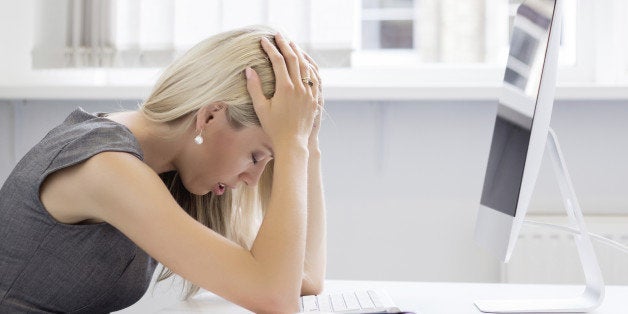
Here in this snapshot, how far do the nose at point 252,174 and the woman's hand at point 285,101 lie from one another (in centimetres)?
11

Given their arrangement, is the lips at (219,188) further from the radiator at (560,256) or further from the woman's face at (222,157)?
the radiator at (560,256)

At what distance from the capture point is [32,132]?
2.37m

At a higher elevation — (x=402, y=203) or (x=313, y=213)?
(x=313, y=213)

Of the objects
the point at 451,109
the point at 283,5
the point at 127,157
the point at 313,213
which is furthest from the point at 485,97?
the point at 127,157

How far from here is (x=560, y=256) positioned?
213 centimetres

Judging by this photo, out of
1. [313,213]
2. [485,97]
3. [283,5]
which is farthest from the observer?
[283,5]

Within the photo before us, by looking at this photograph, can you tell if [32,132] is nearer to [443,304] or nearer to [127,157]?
[127,157]

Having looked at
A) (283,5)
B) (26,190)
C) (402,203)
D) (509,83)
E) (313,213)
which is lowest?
(402,203)

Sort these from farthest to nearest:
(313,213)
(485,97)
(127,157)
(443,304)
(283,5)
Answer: (283,5) < (485,97) < (313,213) < (443,304) < (127,157)

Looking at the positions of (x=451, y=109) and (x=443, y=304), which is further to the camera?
(x=451, y=109)

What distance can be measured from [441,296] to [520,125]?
34cm

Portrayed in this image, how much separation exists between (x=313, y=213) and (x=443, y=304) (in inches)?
13.9

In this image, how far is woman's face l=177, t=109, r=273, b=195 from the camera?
1.24m

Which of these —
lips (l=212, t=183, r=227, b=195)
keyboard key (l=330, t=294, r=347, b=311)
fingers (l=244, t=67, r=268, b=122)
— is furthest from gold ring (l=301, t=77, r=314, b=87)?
keyboard key (l=330, t=294, r=347, b=311)
